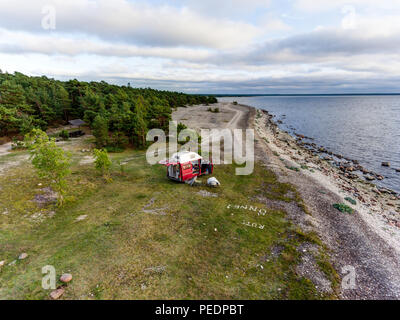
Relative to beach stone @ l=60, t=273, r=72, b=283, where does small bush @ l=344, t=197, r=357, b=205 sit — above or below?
below

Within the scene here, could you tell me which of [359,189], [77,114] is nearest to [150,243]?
[359,189]

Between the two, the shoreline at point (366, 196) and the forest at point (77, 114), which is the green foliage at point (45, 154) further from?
the shoreline at point (366, 196)

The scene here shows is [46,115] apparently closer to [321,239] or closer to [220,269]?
[220,269]

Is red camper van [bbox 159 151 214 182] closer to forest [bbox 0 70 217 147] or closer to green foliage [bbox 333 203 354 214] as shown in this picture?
green foliage [bbox 333 203 354 214]

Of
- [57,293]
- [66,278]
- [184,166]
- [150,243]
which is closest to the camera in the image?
[57,293]

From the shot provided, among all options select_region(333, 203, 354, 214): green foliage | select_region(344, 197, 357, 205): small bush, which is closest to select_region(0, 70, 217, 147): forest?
select_region(333, 203, 354, 214): green foliage

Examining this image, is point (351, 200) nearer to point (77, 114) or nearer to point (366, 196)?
point (366, 196)

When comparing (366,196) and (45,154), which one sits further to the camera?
(366,196)
